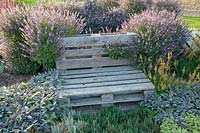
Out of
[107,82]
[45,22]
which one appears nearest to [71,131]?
[107,82]

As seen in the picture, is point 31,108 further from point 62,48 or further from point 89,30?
point 89,30

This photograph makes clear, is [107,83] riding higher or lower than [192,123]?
higher

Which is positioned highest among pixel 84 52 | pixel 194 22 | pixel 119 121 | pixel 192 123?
pixel 84 52

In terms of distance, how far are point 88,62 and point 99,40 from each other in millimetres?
373

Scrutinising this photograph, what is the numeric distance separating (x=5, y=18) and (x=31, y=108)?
2123mm

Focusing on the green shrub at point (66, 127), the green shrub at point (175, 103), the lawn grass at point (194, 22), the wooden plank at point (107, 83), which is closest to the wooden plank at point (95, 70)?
the wooden plank at point (107, 83)

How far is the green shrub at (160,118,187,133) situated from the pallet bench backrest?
1.72 m

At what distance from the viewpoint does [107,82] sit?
497 centimetres

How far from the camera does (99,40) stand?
551cm

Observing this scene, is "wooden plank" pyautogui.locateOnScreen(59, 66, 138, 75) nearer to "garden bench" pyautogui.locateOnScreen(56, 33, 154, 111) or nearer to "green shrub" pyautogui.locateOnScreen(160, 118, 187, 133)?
"garden bench" pyautogui.locateOnScreen(56, 33, 154, 111)

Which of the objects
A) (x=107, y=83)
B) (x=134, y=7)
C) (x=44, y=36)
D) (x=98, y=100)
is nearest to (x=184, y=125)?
(x=98, y=100)

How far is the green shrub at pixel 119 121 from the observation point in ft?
13.3

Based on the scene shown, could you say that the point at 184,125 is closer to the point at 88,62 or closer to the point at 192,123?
the point at 192,123

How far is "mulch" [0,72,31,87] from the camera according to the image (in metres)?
5.67
